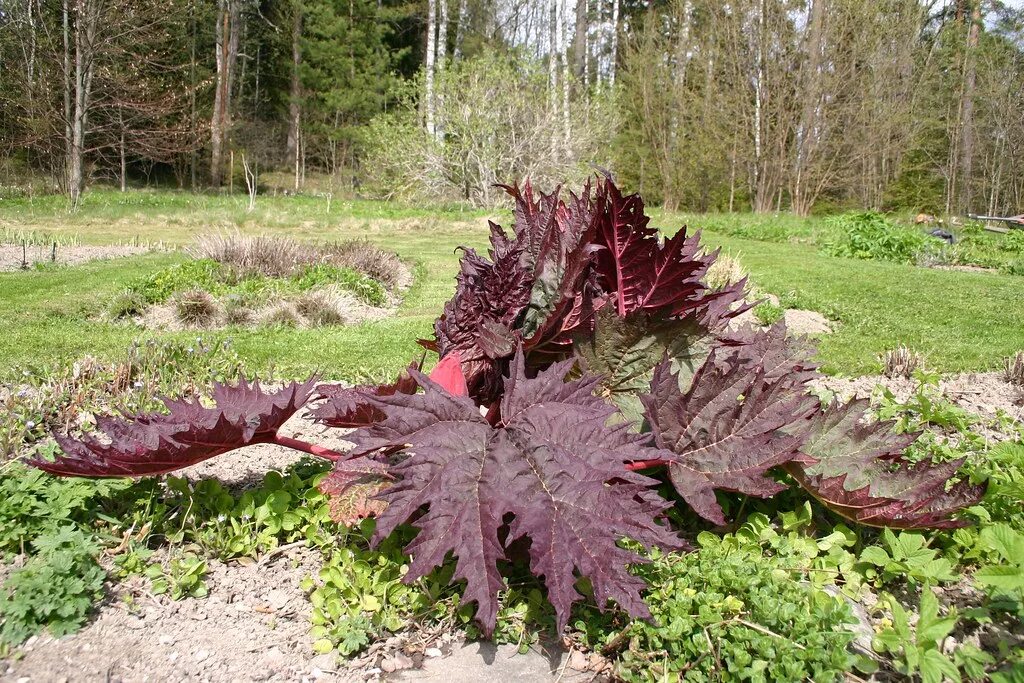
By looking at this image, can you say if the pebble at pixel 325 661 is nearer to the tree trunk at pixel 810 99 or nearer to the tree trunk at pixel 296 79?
the tree trunk at pixel 810 99

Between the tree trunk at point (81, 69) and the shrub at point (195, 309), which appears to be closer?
the shrub at point (195, 309)

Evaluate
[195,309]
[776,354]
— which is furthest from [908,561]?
[195,309]

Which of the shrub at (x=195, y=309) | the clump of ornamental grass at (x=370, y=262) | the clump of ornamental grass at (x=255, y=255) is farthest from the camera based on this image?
the clump of ornamental grass at (x=370, y=262)

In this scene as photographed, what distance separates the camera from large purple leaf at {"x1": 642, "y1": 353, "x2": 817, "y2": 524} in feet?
5.65

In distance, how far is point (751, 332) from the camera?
2391mm

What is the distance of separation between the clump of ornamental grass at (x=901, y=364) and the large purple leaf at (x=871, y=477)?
2.58m

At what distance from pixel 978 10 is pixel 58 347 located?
2965cm

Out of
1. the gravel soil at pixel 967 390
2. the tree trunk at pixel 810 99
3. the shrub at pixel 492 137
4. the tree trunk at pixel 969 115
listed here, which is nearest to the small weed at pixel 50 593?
the gravel soil at pixel 967 390

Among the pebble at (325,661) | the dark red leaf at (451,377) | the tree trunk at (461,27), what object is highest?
→ the tree trunk at (461,27)

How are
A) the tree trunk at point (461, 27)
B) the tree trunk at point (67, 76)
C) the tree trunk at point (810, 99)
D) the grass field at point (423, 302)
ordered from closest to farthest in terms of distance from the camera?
the grass field at point (423, 302) → the tree trunk at point (810, 99) → the tree trunk at point (67, 76) → the tree trunk at point (461, 27)

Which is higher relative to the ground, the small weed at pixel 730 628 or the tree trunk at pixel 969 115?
the tree trunk at pixel 969 115

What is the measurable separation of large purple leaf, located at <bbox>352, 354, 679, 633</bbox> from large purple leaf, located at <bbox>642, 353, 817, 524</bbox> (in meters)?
0.15

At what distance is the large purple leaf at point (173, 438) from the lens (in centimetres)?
172

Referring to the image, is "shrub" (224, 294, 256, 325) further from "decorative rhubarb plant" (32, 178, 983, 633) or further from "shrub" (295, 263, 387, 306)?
"decorative rhubarb plant" (32, 178, 983, 633)
